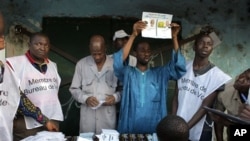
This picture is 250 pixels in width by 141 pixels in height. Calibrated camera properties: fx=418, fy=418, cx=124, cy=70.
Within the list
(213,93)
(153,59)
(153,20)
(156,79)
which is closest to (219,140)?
(213,93)

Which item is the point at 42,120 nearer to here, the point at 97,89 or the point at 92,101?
the point at 92,101

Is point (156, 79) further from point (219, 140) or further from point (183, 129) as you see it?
point (183, 129)

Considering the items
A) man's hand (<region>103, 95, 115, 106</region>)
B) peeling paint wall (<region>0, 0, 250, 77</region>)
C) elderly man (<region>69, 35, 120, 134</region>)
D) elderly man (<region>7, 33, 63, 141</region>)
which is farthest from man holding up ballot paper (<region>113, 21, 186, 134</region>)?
peeling paint wall (<region>0, 0, 250, 77</region>)

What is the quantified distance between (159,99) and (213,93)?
1.76 feet

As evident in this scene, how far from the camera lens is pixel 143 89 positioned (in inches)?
164

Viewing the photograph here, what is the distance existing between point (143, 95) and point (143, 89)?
0.06 meters

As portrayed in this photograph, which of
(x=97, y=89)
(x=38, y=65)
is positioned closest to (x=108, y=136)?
(x=97, y=89)

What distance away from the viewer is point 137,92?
4160 mm

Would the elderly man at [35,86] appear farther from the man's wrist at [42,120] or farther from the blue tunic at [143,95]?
the blue tunic at [143,95]

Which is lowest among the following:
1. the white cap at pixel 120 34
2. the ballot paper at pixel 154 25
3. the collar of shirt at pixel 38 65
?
the collar of shirt at pixel 38 65

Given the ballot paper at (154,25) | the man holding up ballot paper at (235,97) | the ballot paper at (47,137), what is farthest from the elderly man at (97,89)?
the man holding up ballot paper at (235,97)

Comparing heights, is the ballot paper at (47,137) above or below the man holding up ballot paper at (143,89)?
below

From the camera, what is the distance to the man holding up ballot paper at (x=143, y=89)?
4.13m

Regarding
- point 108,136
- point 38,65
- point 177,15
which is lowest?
point 108,136
